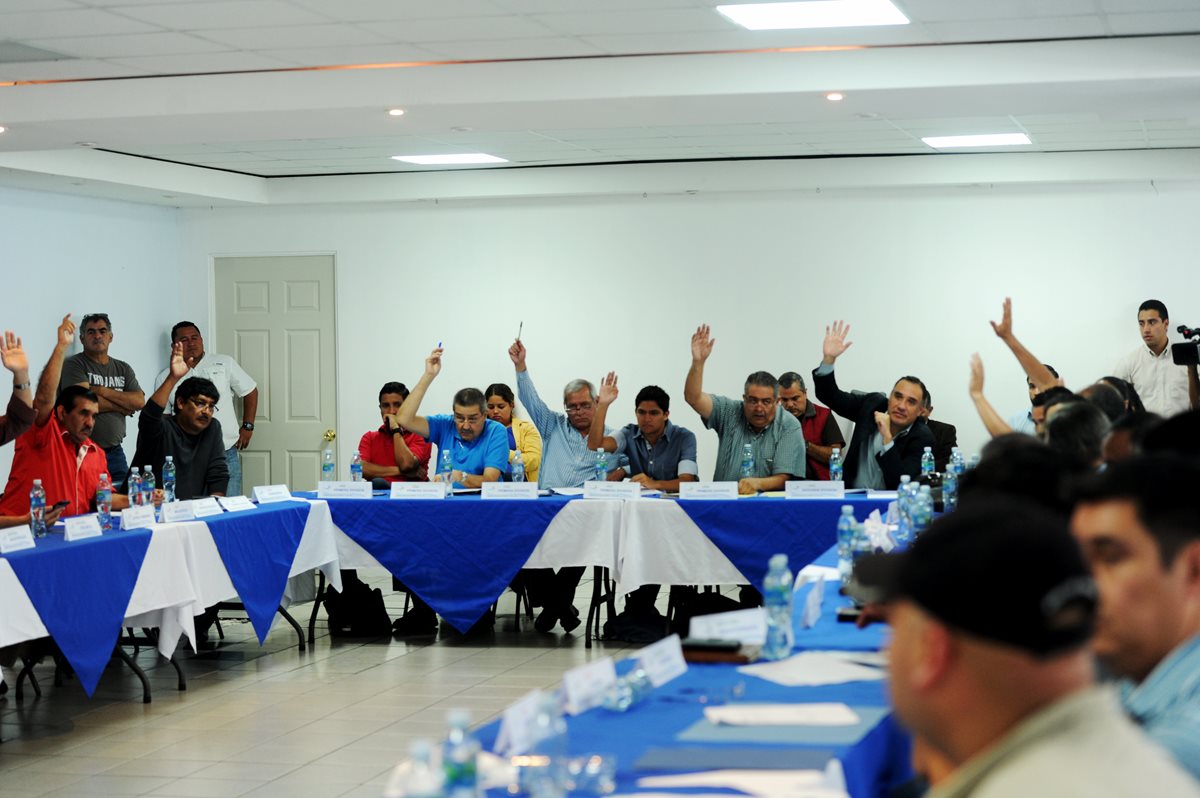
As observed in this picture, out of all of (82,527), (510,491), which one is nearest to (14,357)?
(82,527)

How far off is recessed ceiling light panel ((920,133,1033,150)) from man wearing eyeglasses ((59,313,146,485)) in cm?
541

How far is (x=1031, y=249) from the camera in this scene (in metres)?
9.34

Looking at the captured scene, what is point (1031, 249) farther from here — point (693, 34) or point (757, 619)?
point (757, 619)

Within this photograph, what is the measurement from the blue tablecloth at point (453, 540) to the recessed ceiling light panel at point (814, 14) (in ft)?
7.79

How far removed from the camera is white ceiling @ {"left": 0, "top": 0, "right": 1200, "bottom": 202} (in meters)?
5.40

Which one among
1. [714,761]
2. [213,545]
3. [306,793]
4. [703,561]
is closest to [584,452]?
[703,561]

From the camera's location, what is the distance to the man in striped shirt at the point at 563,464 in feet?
22.9

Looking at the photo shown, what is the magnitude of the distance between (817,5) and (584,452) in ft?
8.93

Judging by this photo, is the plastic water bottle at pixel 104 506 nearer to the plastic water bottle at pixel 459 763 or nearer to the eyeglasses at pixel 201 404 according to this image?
the eyeglasses at pixel 201 404

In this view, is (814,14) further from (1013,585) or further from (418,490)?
(1013,585)

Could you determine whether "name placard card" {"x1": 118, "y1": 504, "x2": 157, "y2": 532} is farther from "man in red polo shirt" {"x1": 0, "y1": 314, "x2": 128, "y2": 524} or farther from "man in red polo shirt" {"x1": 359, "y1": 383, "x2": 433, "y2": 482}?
"man in red polo shirt" {"x1": 359, "y1": 383, "x2": 433, "y2": 482}

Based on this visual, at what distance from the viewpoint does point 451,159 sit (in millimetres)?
9336

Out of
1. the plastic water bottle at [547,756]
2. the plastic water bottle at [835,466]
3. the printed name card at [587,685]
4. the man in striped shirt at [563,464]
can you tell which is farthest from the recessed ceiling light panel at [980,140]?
the plastic water bottle at [547,756]

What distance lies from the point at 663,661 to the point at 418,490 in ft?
13.6
